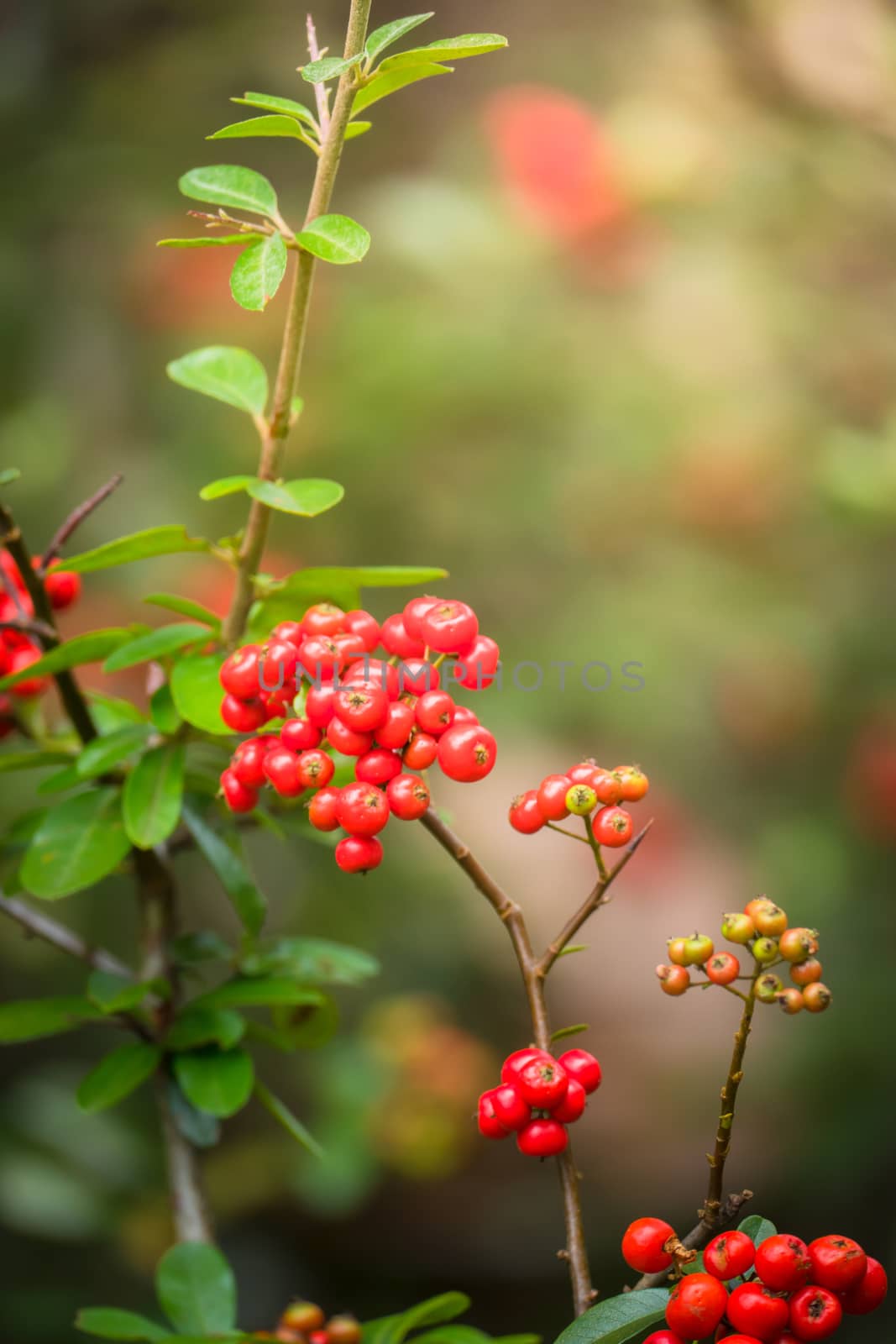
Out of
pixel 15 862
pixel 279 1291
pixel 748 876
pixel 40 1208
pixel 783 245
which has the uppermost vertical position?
pixel 783 245

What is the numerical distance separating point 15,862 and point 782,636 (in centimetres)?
139

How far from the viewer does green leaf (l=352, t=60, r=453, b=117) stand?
54 cm

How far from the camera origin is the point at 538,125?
1.93 m

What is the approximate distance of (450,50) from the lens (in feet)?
1.68

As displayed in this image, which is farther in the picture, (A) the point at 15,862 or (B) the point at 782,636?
(B) the point at 782,636

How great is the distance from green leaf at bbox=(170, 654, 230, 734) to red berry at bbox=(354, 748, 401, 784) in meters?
0.14

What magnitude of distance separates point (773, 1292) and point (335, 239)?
1.48 feet

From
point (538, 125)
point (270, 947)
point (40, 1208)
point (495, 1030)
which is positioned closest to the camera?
point (270, 947)

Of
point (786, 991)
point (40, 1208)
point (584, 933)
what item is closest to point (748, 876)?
point (584, 933)

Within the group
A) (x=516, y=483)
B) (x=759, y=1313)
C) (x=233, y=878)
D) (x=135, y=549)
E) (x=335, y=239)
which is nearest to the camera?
(x=759, y=1313)

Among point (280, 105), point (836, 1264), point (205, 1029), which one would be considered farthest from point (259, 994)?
point (280, 105)

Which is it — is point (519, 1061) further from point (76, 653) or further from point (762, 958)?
point (76, 653)

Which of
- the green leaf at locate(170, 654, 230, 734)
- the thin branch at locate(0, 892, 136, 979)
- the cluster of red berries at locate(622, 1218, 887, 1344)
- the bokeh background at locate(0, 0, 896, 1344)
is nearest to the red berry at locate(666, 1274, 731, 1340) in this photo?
the cluster of red berries at locate(622, 1218, 887, 1344)

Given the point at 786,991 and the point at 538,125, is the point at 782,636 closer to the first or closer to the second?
the point at 538,125
